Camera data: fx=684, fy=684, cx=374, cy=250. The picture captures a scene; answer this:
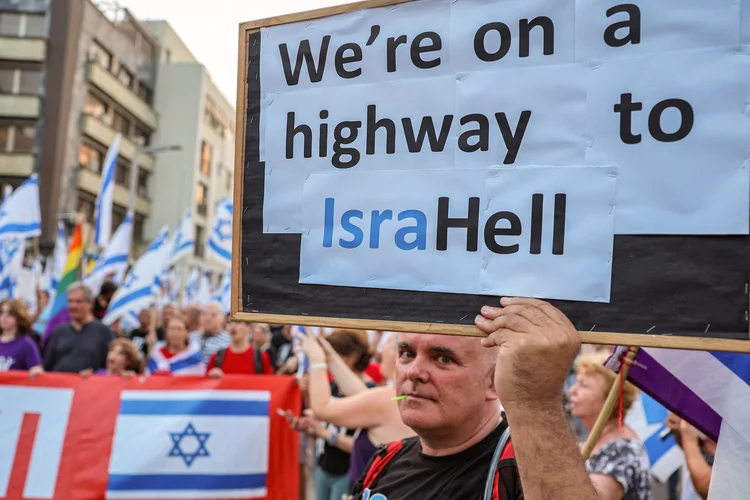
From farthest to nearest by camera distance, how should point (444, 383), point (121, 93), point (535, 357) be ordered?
point (121, 93)
point (444, 383)
point (535, 357)

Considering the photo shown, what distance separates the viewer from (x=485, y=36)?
5.55 feet

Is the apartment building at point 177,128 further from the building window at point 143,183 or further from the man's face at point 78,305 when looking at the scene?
the man's face at point 78,305

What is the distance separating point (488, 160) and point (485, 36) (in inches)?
12.5

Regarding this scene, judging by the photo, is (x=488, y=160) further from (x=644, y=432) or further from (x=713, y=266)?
(x=644, y=432)

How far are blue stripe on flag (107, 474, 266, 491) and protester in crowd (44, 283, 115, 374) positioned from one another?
162 cm

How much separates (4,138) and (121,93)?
6.90m

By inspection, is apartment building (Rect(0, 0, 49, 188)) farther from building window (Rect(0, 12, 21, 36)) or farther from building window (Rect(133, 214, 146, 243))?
building window (Rect(133, 214, 146, 243))

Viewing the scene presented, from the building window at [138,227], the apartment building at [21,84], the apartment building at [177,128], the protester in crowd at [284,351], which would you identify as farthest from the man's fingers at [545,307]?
the building window at [138,227]

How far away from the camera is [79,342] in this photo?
6.50 metres

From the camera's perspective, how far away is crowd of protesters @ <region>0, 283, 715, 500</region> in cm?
301

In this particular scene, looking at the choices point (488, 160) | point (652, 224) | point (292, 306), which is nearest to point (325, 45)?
point (488, 160)

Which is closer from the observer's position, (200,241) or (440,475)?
(440,475)

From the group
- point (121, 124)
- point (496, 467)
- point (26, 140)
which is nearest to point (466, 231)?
point (496, 467)

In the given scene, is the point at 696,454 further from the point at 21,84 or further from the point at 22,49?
the point at 22,49
